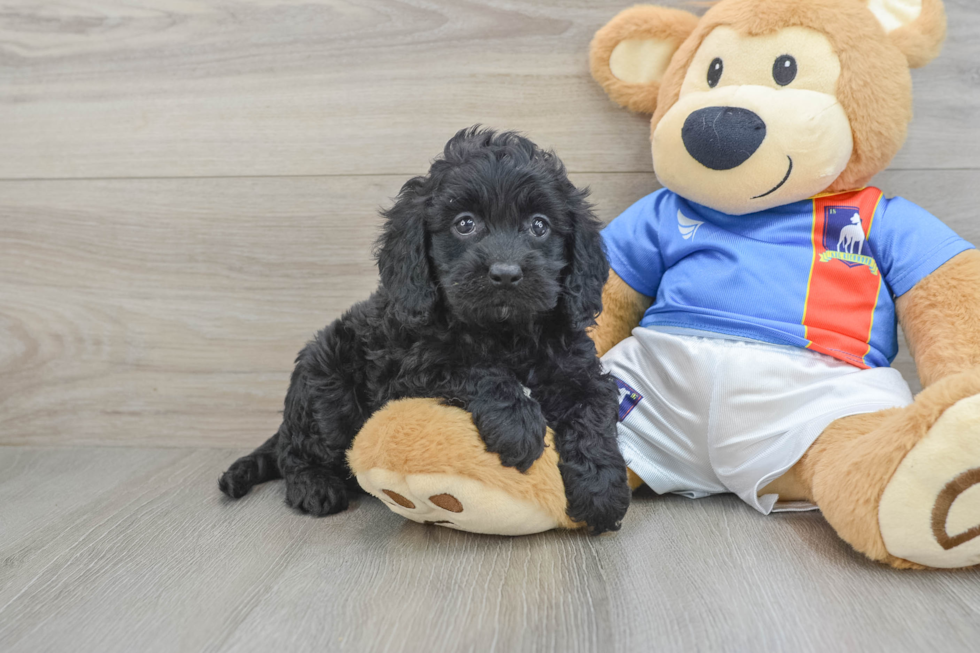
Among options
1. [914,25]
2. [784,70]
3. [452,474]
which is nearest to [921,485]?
[452,474]

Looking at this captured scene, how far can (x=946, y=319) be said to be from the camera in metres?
1.35

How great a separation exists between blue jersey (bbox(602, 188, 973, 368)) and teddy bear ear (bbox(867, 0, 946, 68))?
0.30 metres

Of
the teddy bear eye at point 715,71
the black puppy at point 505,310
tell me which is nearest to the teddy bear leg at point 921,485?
the black puppy at point 505,310

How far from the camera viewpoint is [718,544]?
1.25 meters

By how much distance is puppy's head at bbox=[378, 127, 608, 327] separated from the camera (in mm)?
1171

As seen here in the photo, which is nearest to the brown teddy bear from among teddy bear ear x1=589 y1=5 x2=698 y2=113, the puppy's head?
teddy bear ear x1=589 y1=5 x2=698 y2=113

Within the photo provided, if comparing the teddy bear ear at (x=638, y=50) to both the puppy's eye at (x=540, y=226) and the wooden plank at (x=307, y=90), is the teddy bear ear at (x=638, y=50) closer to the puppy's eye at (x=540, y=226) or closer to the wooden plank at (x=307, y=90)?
the wooden plank at (x=307, y=90)

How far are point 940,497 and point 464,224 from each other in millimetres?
870

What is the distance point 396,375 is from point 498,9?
3.45 ft

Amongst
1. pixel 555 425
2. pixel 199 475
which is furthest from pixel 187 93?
pixel 555 425

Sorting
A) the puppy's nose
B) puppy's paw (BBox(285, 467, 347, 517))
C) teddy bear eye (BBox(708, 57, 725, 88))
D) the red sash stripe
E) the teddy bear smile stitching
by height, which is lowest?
puppy's paw (BBox(285, 467, 347, 517))

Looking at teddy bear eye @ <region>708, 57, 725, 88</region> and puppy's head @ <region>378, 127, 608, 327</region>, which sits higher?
teddy bear eye @ <region>708, 57, 725, 88</region>

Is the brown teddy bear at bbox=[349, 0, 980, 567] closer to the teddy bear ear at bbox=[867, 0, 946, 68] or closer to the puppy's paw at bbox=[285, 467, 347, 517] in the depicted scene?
the teddy bear ear at bbox=[867, 0, 946, 68]

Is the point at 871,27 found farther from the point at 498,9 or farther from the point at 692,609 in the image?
the point at 692,609
